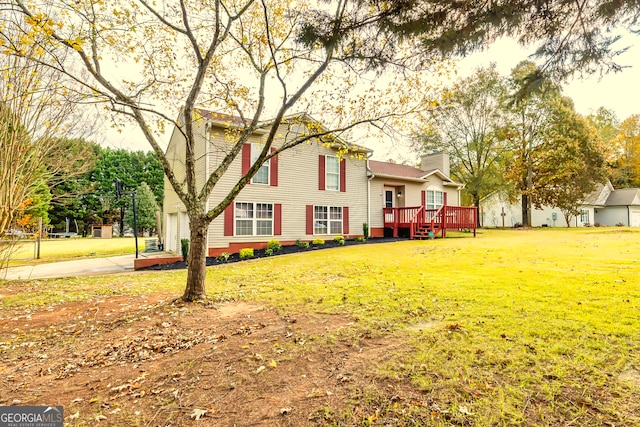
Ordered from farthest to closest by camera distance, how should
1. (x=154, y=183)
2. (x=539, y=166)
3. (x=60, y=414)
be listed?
(x=154, y=183) → (x=539, y=166) → (x=60, y=414)

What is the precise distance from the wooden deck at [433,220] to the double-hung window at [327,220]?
3324 mm

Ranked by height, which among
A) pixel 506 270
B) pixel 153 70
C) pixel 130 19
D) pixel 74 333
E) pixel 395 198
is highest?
pixel 130 19

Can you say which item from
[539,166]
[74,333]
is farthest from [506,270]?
[539,166]

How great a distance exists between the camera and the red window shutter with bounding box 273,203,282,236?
1392 centimetres

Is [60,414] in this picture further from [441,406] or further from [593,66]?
[593,66]

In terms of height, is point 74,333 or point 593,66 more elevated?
point 593,66

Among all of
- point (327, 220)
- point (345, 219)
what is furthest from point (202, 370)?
point (345, 219)

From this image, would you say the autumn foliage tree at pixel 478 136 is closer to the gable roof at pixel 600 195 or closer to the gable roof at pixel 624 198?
the gable roof at pixel 600 195

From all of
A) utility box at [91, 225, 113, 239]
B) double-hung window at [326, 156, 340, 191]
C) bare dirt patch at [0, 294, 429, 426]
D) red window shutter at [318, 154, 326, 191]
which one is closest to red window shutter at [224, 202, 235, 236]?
red window shutter at [318, 154, 326, 191]

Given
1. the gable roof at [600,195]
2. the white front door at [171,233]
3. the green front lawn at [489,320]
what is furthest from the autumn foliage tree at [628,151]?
the white front door at [171,233]

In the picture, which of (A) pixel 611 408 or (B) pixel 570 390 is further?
(B) pixel 570 390

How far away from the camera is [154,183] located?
4359 cm

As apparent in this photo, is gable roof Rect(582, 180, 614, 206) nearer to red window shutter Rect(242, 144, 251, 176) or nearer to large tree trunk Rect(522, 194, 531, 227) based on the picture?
large tree trunk Rect(522, 194, 531, 227)

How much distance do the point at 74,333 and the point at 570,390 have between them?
594cm
